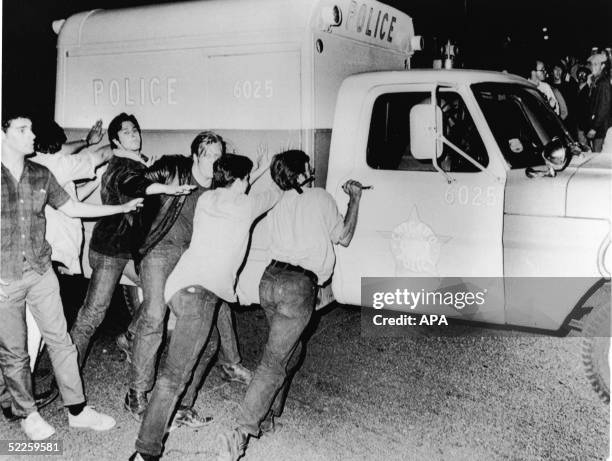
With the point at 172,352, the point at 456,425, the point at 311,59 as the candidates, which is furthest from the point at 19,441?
the point at 311,59

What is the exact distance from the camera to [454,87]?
4.30 m

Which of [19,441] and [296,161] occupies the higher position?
[296,161]

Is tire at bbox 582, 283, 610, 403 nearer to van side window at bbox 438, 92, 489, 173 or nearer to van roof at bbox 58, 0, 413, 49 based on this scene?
van side window at bbox 438, 92, 489, 173

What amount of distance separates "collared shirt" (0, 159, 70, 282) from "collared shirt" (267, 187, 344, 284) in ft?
4.35

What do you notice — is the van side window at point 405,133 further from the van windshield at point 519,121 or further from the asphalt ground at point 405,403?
the asphalt ground at point 405,403

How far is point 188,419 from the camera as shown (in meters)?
3.92

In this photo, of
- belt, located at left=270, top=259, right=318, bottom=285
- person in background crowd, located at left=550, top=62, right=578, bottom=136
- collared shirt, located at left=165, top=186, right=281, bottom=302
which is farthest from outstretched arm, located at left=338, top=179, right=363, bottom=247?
person in background crowd, located at left=550, top=62, right=578, bottom=136

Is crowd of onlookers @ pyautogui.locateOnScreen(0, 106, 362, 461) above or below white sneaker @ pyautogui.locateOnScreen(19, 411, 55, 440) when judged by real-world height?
above

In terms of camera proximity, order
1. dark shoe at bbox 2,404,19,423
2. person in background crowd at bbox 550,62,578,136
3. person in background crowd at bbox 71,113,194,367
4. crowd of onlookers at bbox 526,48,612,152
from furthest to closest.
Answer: person in background crowd at bbox 550,62,578,136 → crowd of onlookers at bbox 526,48,612,152 → person in background crowd at bbox 71,113,194,367 → dark shoe at bbox 2,404,19,423

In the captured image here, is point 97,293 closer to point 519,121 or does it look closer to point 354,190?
point 354,190

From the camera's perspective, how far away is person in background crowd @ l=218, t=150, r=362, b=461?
11.3ft

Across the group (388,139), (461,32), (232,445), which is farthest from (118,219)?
(461,32)

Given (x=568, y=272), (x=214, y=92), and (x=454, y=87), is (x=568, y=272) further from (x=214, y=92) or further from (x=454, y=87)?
(x=214, y=92)

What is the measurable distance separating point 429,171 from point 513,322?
3.77 feet
